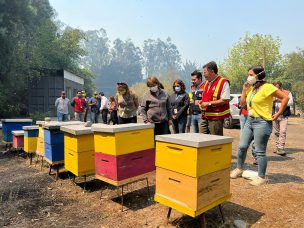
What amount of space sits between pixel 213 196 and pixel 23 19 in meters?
22.7

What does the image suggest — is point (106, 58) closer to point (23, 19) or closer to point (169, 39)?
point (169, 39)

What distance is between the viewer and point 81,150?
5355mm

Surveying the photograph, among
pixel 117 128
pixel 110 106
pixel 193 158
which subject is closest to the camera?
pixel 193 158

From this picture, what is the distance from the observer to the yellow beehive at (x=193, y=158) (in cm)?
342

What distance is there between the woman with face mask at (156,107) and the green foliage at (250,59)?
3644 cm

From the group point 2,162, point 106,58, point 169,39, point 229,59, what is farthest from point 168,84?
point 169,39

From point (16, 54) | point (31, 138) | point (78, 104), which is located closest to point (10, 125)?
point (31, 138)

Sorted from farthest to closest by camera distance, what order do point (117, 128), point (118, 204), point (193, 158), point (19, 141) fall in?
point (19, 141) < point (118, 204) < point (117, 128) < point (193, 158)

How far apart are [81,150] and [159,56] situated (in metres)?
181

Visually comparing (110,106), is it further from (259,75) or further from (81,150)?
(259,75)

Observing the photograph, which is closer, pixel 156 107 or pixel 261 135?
pixel 261 135

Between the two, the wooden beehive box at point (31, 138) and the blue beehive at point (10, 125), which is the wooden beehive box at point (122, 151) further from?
the blue beehive at point (10, 125)

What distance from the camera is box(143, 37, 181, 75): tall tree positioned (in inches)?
6919

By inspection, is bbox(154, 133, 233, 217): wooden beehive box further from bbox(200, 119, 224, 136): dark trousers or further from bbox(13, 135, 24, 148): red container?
bbox(13, 135, 24, 148): red container
